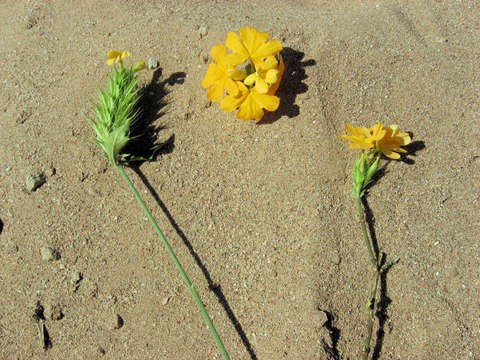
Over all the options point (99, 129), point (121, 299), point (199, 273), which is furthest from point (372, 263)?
point (99, 129)

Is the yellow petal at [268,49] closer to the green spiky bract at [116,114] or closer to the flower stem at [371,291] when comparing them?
the green spiky bract at [116,114]

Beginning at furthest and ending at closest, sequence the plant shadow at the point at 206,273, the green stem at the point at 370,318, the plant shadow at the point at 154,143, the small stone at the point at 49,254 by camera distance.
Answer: the small stone at the point at 49,254
the plant shadow at the point at 154,143
the plant shadow at the point at 206,273
the green stem at the point at 370,318

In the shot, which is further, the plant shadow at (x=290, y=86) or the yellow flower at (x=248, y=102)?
the plant shadow at (x=290, y=86)

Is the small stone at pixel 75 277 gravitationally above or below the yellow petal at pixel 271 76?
below

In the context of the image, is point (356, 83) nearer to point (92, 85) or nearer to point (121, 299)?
point (92, 85)

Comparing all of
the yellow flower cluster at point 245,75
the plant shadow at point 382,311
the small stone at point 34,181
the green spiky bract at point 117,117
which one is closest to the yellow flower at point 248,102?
the yellow flower cluster at point 245,75

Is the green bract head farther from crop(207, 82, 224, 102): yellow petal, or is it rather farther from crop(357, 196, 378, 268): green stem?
crop(357, 196, 378, 268): green stem

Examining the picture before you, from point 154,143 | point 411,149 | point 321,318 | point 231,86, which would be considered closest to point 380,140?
point 411,149
